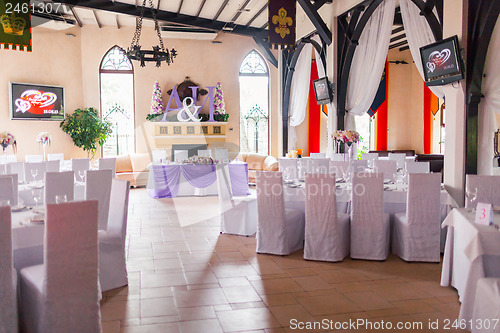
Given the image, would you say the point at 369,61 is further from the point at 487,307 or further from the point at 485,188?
the point at 487,307

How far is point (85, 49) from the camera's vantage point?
11609mm

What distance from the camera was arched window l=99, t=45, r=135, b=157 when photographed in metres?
12.0

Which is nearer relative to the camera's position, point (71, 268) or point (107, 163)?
point (71, 268)

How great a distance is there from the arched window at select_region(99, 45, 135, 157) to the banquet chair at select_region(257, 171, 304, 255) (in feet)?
27.6

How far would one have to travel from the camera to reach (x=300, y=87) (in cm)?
1108

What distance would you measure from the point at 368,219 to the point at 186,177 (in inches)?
212

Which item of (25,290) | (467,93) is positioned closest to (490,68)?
(467,93)

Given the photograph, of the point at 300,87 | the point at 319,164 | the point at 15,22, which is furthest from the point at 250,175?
the point at 15,22

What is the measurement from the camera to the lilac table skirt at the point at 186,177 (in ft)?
29.6

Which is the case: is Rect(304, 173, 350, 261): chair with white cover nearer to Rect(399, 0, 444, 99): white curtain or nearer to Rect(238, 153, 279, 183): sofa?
Rect(399, 0, 444, 99): white curtain

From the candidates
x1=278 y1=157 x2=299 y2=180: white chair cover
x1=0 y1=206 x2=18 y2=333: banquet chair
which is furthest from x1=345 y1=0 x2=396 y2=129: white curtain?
x1=0 y1=206 x2=18 y2=333: banquet chair

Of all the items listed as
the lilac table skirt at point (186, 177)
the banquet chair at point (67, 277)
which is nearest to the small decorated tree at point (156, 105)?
the lilac table skirt at point (186, 177)

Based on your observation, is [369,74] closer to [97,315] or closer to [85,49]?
[97,315]

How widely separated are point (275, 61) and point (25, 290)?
431 inches
